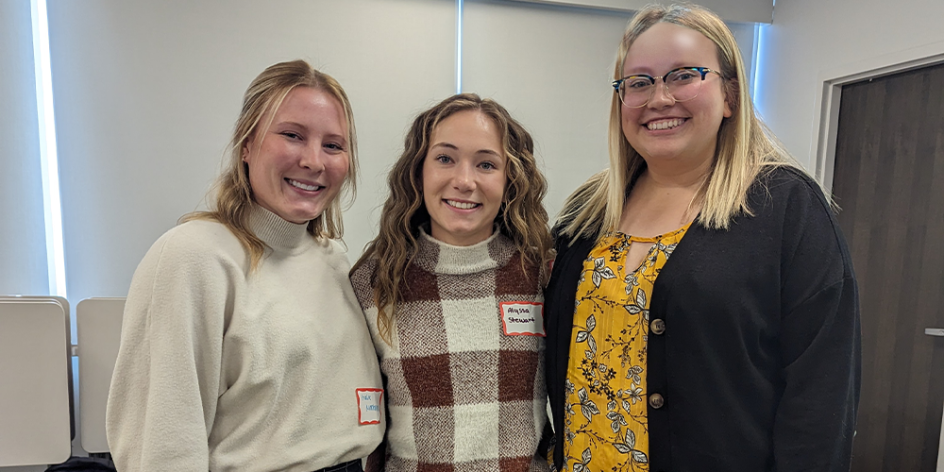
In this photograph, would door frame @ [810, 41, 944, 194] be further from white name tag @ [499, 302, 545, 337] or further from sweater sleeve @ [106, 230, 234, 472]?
sweater sleeve @ [106, 230, 234, 472]

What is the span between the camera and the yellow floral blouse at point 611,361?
1.05 meters

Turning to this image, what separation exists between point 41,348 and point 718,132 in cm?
266

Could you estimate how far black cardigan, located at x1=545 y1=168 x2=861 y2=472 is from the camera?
2.97 feet

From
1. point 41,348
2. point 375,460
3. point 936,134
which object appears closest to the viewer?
point 375,460

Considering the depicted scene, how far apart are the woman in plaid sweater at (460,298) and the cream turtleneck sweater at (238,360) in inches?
3.9

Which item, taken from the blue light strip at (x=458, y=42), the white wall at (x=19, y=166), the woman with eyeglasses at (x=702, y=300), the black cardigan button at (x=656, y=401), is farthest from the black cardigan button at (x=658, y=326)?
the white wall at (x=19, y=166)

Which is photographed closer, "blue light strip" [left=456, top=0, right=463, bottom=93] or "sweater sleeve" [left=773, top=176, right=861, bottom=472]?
"sweater sleeve" [left=773, top=176, right=861, bottom=472]

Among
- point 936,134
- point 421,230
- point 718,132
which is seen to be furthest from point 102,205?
point 936,134

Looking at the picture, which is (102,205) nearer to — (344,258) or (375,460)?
(344,258)

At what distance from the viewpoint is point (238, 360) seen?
98 centimetres

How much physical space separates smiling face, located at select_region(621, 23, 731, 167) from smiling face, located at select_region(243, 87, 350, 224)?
74cm

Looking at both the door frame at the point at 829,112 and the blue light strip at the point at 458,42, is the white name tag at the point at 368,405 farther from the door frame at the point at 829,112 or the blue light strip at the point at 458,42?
the door frame at the point at 829,112

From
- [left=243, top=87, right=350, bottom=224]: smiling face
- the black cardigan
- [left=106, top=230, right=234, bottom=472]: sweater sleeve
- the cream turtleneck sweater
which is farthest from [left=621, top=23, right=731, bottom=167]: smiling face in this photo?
[left=106, top=230, right=234, bottom=472]: sweater sleeve

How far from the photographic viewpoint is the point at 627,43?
1179 mm
